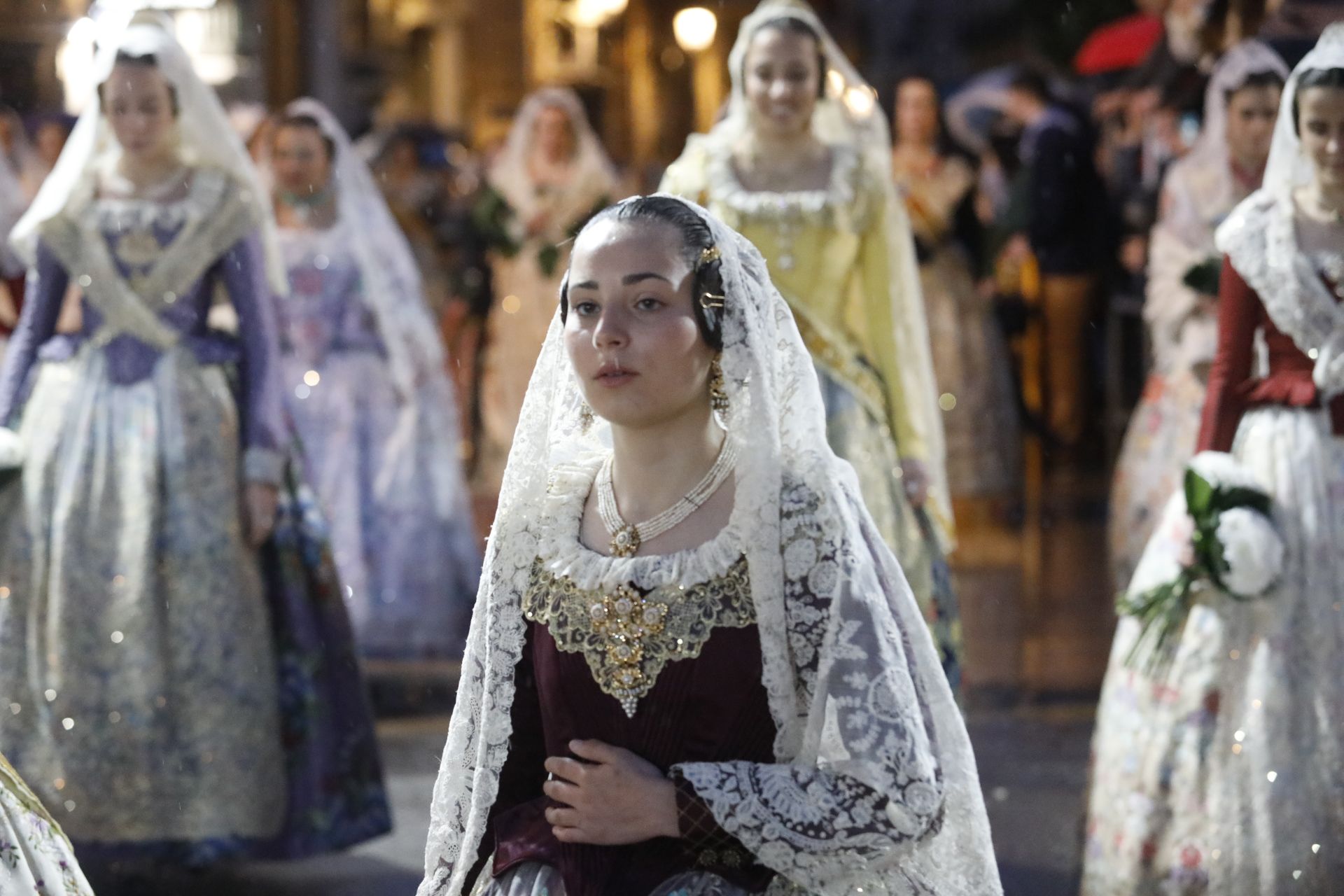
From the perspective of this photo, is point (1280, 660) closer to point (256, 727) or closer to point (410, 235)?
point (256, 727)

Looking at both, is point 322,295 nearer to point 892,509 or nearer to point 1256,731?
point 892,509

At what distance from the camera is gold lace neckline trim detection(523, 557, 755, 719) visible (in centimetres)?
261

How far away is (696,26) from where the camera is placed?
18.4 meters

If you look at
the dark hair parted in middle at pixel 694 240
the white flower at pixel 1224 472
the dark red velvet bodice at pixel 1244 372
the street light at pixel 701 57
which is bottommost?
the white flower at pixel 1224 472

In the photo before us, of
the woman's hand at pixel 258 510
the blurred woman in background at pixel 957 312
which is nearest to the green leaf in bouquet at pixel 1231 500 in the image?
the woman's hand at pixel 258 510

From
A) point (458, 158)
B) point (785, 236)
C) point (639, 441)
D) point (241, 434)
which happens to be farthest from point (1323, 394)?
point (458, 158)

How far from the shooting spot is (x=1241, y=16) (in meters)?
7.75

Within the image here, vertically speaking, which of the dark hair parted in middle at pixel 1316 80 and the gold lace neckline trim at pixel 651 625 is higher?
the dark hair parted in middle at pixel 1316 80

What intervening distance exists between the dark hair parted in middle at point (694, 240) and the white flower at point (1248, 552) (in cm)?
181

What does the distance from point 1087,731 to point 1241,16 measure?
115 inches

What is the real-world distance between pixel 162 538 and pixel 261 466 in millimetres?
286

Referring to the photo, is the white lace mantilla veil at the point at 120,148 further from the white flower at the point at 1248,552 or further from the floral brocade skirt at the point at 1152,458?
the floral brocade skirt at the point at 1152,458

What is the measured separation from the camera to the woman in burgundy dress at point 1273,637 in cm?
414

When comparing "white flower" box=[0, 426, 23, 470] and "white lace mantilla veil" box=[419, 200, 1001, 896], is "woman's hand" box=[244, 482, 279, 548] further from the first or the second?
"white lace mantilla veil" box=[419, 200, 1001, 896]
